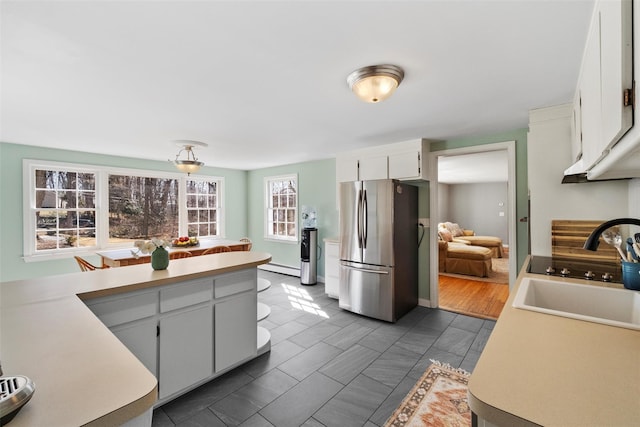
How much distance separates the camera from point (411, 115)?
2.74 m

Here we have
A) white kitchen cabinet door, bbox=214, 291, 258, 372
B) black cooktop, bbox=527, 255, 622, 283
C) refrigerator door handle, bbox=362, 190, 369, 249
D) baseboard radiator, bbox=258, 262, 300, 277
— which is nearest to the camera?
black cooktop, bbox=527, 255, 622, 283

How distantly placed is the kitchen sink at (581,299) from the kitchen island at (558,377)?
0.27m

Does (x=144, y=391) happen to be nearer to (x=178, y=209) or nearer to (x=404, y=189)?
(x=404, y=189)

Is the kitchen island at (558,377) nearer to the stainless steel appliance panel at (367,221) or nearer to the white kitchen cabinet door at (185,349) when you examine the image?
the white kitchen cabinet door at (185,349)

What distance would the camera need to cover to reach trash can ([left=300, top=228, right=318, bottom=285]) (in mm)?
4996

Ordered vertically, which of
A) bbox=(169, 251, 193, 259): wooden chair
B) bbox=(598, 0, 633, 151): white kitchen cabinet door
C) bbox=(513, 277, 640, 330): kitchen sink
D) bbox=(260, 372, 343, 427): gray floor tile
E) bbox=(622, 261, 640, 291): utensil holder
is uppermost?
bbox=(598, 0, 633, 151): white kitchen cabinet door

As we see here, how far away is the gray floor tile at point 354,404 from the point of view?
1786 millimetres

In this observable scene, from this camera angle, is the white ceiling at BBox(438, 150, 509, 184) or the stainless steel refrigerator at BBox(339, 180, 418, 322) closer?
the stainless steel refrigerator at BBox(339, 180, 418, 322)

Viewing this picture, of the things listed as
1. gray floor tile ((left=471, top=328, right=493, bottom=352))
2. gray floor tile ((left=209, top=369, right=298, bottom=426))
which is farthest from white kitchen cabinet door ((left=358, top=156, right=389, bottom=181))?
gray floor tile ((left=209, top=369, right=298, bottom=426))

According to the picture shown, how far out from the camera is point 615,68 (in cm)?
87

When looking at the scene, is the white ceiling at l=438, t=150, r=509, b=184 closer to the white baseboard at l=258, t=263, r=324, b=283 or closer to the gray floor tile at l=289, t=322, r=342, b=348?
the gray floor tile at l=289, t=322, r=342, b=348

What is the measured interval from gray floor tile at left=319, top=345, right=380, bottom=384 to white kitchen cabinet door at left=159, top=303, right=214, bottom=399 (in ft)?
3.20

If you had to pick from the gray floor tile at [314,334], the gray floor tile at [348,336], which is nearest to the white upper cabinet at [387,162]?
the gray floor tile at [348,336]

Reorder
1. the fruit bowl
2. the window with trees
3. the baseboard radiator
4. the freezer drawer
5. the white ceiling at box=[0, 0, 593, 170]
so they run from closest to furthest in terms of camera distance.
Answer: the white ceiling at box=[0, 0, 593, 170] < the freezer drawer < the fruit bowl < the baseboard radiator < the window with trees
